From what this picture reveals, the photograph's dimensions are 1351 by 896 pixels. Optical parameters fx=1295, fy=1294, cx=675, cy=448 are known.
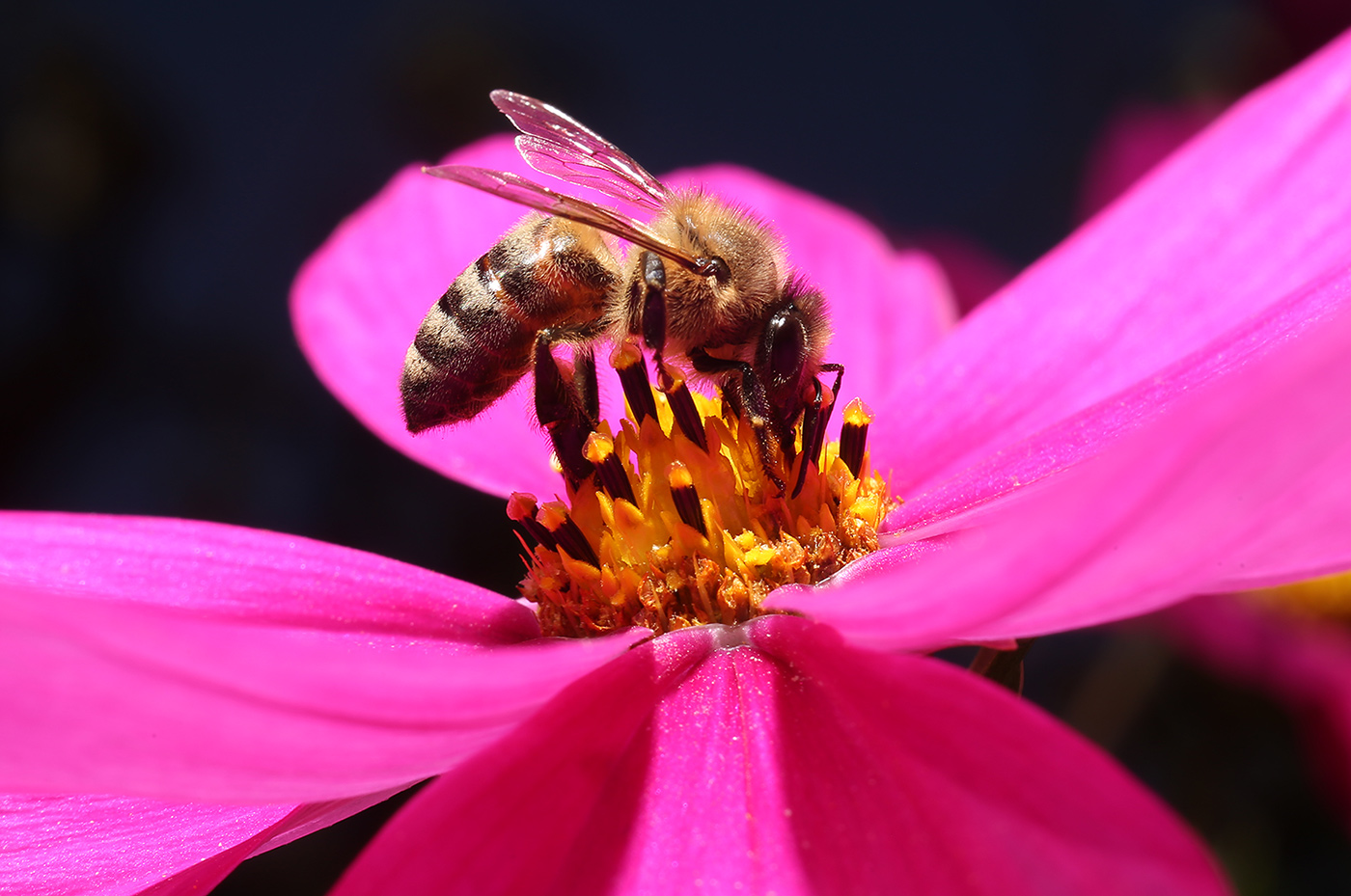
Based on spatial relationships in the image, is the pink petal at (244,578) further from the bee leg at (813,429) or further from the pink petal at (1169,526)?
the pink petal at (1169,526)

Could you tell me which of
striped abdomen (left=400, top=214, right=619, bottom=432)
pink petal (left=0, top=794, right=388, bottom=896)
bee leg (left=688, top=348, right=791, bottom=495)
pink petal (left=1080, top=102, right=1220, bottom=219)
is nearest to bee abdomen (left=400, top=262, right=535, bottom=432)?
striped abdomen (left=400, top=214, right=619, bottom=432)

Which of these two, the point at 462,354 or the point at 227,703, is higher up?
the point at 462,354

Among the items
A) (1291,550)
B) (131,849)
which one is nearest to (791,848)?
(1291,550)

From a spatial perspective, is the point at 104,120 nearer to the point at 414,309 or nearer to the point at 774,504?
the point at 414,309

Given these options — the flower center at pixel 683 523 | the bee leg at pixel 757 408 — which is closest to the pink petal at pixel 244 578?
the flower center at pixel 683 523

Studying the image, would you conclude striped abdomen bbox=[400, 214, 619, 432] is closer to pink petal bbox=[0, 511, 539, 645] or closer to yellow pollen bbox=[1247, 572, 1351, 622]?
pink petal bbox=[0, 511, 539, 645]

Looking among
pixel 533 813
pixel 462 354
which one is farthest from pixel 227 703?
pixel 462 354

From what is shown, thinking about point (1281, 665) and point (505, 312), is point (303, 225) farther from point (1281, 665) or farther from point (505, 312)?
point (1281, 665)
